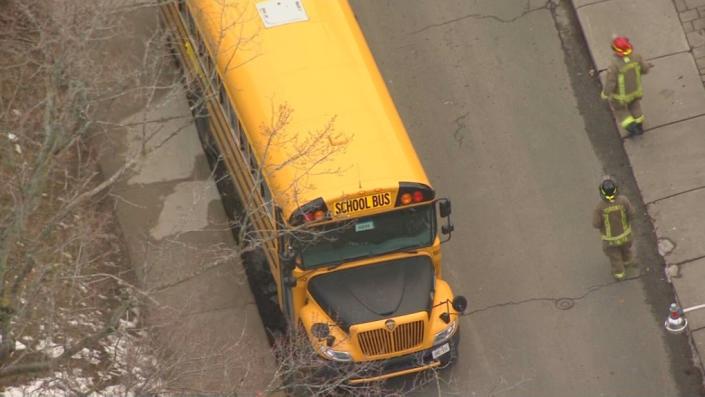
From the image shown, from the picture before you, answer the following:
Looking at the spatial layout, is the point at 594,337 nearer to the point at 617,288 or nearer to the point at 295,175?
the point at 617,288

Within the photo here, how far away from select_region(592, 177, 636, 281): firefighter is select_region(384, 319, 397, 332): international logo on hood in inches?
121

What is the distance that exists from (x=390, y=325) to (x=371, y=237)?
0.99 metres

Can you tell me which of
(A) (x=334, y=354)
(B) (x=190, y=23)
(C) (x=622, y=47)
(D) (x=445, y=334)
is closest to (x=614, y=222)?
(C) (x=622, y=47)

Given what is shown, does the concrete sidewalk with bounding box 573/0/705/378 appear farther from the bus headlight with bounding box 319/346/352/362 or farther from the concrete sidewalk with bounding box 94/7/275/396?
the concrete sidewalk with bounding box 94/7/275/396

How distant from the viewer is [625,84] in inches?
765

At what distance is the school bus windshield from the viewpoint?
54.9 ft

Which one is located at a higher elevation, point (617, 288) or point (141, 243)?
point (141, 243)

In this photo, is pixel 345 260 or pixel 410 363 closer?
pixel 345 260

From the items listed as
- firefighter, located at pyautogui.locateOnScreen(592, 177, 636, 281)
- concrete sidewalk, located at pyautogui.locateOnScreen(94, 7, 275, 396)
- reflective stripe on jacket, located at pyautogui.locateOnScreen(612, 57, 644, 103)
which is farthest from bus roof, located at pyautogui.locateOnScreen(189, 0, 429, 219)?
reflective stripe on jacket, located at pyautogui.locateOnScreen(612, 57, 644, 103)

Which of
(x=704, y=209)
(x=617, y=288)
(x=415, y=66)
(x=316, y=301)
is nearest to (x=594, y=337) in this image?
(x=617, y=288)

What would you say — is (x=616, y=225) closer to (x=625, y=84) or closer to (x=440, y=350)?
(x=625, y=84)

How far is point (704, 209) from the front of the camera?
19.5 m

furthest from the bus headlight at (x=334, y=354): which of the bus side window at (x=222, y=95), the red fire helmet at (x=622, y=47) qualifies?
the red fire helmet at (x=622, y=47)

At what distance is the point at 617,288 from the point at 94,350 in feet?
21.2
